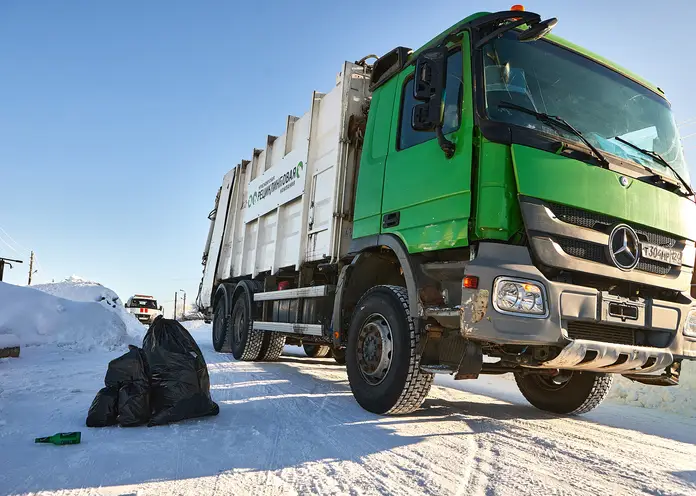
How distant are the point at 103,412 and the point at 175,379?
0.50 meters

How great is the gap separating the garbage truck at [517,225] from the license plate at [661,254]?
0.06 feet

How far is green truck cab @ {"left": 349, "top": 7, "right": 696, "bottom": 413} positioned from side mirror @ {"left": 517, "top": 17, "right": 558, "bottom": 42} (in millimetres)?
14

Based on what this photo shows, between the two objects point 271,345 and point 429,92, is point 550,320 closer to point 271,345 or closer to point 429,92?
point 429,92

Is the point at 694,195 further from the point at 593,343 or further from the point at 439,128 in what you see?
the point at 439,128

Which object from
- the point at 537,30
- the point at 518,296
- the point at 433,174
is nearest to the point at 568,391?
the point at 518,296

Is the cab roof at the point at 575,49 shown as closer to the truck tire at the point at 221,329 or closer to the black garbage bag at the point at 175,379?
the black garbage bag at the point at 175,379

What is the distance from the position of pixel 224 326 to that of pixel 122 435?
5.96m

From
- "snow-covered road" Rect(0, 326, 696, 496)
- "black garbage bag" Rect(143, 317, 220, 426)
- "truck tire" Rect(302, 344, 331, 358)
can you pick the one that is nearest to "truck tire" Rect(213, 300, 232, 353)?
"truck tire" Rect(302, 344, 331, 358)

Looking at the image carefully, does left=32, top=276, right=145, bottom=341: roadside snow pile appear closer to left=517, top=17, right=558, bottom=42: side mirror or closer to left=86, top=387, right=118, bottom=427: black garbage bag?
left=86, top=387, right=118, bottom=427: black garbage bag

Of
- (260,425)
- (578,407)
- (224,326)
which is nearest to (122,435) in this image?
(260,425)

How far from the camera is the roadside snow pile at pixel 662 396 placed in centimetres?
577

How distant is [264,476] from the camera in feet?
8.57

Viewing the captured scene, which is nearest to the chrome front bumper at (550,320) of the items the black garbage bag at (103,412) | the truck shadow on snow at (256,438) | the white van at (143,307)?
the truck shadow on snow at (256,438)

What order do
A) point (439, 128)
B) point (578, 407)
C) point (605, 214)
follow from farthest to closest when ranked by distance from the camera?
1. point (578, 407)
2. point (439, 128)
3. point (605, 214)
